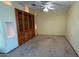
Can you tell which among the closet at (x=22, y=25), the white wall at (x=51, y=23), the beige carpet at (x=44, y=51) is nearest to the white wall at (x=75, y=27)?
the beige carpet at (x=44, y=51)

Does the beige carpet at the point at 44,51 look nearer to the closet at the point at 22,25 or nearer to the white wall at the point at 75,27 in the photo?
the white wall at the point at 75,27

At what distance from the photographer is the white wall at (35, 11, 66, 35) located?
570 centimetres

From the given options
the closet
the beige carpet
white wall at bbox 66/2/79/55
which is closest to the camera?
the beige carpet

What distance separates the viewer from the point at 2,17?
2.38 metres

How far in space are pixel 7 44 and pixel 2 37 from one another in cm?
34

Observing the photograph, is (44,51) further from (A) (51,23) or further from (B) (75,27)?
(A) (51,23)

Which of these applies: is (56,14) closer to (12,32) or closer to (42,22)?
(42,22)

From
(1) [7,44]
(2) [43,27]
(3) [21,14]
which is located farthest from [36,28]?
(1) [7,44]

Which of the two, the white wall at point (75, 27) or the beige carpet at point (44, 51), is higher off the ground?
the white wall at point (75, 27)

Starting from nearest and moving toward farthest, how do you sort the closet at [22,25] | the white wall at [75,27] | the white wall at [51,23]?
the white wall at [75,27]
the closet at [22,25]
the white wall at [51,23]

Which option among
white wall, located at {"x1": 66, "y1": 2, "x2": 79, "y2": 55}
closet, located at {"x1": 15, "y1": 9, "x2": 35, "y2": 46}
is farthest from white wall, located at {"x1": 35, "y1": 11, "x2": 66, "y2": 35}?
white wall, located at {"x1": 66, "y1": 2, "x2": 79, "y2": 55}

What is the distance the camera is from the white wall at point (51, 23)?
570 centimetres

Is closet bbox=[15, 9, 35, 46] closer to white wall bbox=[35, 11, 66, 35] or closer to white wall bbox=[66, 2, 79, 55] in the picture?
white wall bbox=[35, 11, 66, 35]

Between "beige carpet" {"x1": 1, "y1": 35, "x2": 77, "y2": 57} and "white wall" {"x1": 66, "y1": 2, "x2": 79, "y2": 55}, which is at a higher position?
"white wall" {"x1": 66, "y1": 2, "x2": 79, "y2": 55}
